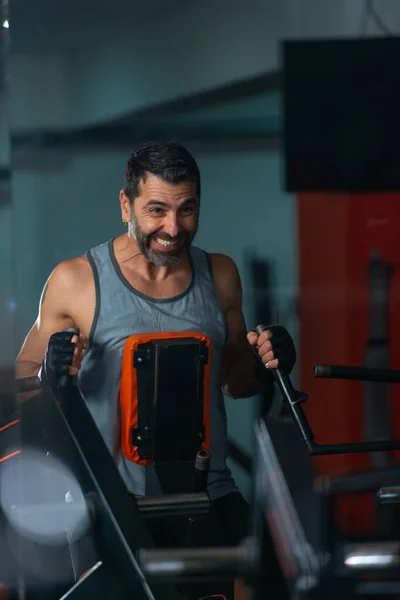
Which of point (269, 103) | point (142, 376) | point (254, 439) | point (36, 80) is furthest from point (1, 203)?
point (254, 439)

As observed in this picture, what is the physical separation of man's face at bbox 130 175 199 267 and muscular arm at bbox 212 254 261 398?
0.08m

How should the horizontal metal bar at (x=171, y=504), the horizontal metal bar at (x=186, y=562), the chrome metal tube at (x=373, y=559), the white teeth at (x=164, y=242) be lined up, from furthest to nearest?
the white teeth at (x=164, y=242), the horizontal metal bar at (x=171, y=504), the horizontal metal bar at (x=186, y=562), the chrome metal tube at (x=373, y=559)

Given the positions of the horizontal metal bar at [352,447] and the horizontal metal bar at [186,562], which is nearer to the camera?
the horizontal metal bar at [186,562]

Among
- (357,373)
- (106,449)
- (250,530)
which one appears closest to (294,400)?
(357,373)

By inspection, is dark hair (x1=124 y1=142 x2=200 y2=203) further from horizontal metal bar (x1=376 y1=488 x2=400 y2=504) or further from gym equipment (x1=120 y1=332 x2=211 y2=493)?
horizontal metal bar (x1=376 y1=488 x2=400 y2=504)

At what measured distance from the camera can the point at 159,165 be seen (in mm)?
1460

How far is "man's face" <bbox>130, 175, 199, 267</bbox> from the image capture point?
4.75 ft

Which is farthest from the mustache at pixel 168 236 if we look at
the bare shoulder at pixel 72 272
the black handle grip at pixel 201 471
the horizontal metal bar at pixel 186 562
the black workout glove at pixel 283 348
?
the horizontal metal bar at pixel 186 562

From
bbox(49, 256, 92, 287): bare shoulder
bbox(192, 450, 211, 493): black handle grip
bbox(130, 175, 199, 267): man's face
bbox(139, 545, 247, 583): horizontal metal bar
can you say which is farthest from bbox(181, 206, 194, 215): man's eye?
bbox(139, 545, 247, 583): horizontal metal bar

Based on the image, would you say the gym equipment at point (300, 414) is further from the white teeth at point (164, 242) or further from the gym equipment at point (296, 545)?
the white teeth at point (164, 242)

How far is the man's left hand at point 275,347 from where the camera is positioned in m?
1.52

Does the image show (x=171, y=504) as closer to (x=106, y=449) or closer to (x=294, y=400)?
(x=106, y=449)

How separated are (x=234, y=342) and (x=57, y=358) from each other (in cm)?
33

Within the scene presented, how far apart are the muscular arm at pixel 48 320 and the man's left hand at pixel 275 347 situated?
13.8 inches
